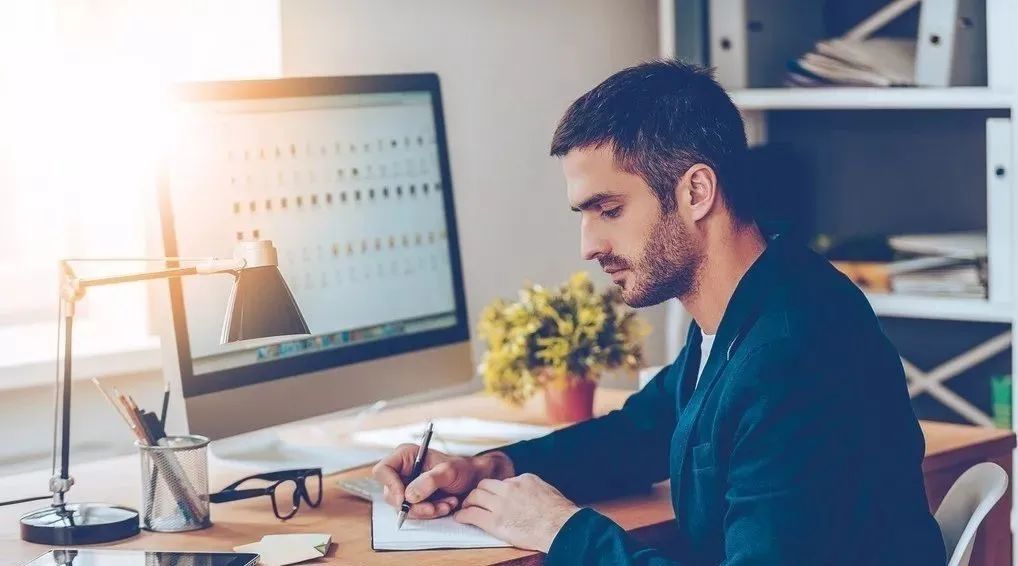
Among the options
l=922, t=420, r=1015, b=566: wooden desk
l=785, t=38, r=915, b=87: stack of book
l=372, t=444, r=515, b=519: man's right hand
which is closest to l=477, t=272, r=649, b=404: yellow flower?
l=372, t=444, r=515, b=519: man's right hand

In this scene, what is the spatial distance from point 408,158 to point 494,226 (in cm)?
75

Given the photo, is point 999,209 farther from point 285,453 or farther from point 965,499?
point 285,453

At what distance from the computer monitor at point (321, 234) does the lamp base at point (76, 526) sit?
19cm

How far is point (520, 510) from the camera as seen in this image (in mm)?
1631

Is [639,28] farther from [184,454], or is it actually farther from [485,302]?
[184,454]

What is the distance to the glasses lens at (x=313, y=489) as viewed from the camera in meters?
1.80

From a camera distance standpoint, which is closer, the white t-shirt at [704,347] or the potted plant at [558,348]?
the white t-shirt at [704,347]

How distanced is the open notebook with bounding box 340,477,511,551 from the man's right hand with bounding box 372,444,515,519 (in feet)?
0.05

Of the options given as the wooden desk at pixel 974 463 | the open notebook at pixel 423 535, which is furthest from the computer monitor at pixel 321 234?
the wooden desk at pixel 974 463

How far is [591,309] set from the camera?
87.0 inches

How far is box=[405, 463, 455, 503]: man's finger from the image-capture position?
170 centimetres

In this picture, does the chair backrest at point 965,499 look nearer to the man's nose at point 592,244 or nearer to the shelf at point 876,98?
the man's nose at point 592,244

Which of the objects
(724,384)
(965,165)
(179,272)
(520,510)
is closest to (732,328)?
(724,384)

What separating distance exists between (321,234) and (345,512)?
40cm
